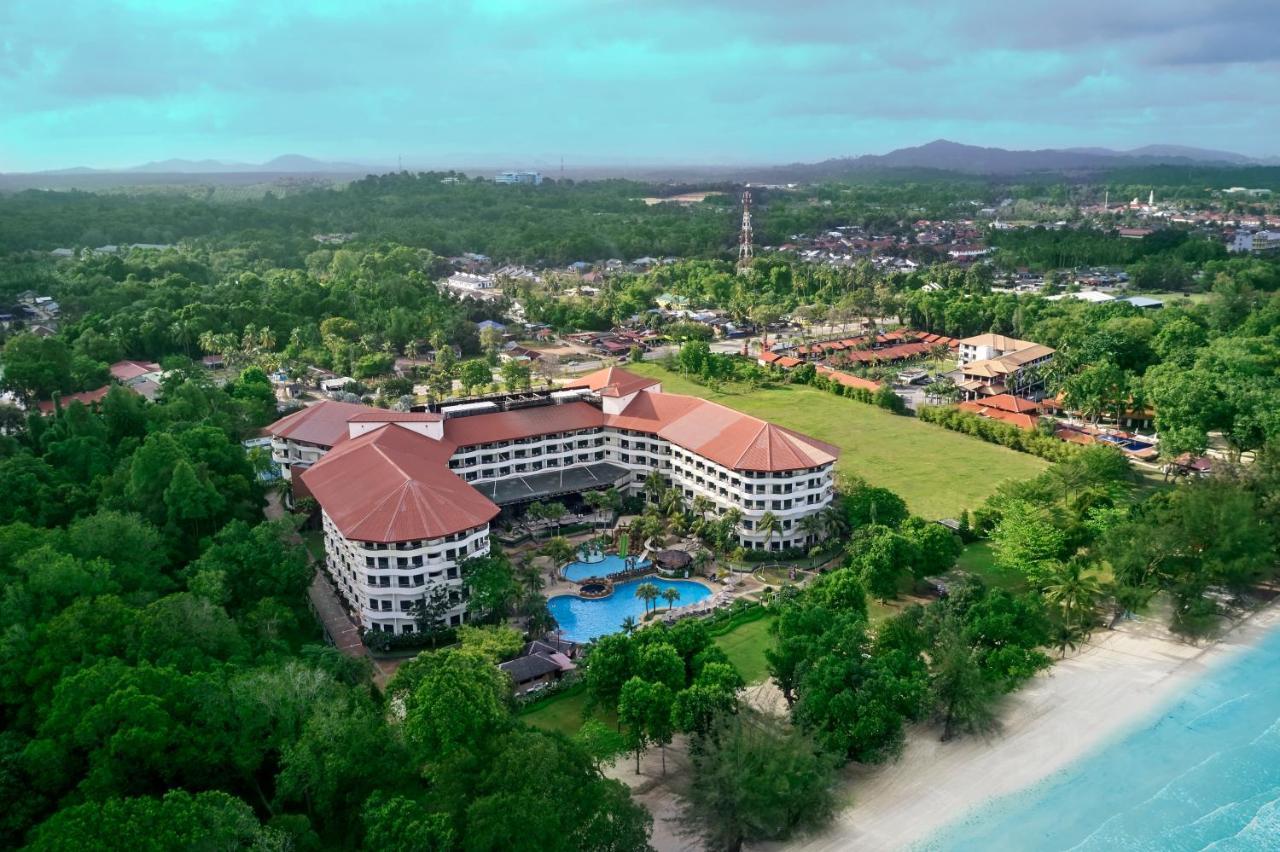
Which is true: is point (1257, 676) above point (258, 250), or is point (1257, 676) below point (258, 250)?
below

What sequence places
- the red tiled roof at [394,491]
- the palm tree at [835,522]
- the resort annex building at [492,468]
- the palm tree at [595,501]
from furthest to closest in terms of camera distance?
→ 1. the palm tree at [595,501]
2. the palm tree at [835,522]
3. the resort annex building at [492,468]
4. the red tiled roof at [394,491]

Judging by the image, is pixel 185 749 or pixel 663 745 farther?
pixel 663 745

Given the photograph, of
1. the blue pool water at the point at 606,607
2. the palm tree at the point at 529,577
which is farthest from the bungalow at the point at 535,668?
the palm tree at the point at 529,577

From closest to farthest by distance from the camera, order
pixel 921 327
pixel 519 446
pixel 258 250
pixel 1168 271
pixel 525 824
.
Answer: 1. pixel 525 824
2. pixel 519 446
3. pixel 921 327
4. pixel 1168 271
5. pixel 258 250

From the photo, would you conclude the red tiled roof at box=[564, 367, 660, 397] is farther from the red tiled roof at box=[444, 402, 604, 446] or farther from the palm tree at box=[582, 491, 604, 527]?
the palm tree at box=[582, 491, 604, 527]

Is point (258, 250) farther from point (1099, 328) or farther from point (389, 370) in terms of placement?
point (1099, 328)

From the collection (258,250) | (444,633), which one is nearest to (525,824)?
(444,633)

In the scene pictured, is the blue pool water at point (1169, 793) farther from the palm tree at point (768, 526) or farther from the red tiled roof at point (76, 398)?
the red tiled roof at point (76, 398)
